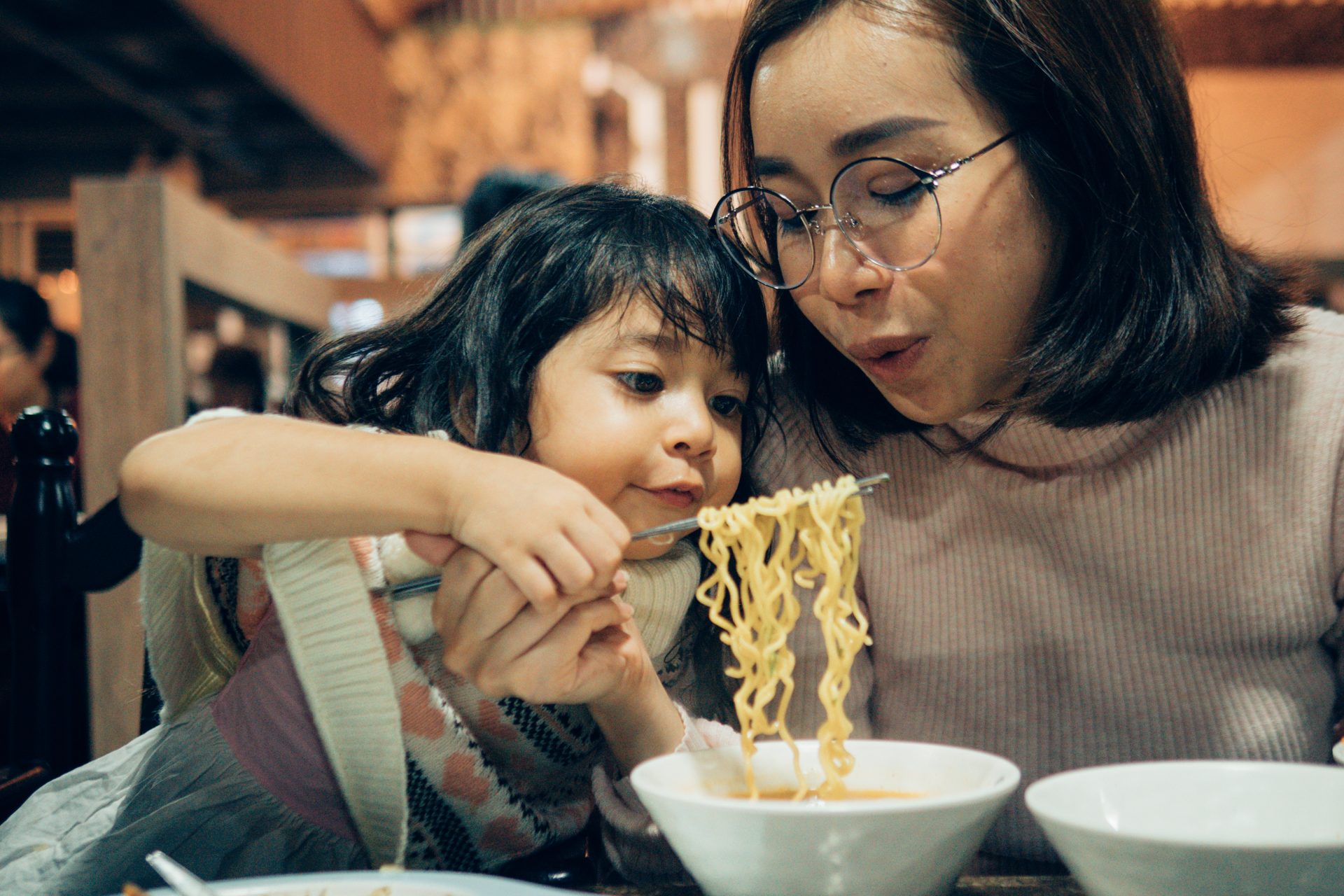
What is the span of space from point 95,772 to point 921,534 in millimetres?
1031

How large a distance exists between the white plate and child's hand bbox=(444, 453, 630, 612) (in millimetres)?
236

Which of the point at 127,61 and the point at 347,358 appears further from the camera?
the point at 127,61

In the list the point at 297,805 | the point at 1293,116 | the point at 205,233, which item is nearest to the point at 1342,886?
the point at 297,805

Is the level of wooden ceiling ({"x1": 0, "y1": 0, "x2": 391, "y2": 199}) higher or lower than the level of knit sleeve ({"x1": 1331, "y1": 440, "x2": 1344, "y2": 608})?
higher

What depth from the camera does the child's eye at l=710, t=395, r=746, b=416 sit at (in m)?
1.31

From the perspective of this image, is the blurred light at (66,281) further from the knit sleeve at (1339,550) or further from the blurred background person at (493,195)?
the knit sleeve at (1339,550)

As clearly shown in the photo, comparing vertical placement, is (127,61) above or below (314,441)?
above

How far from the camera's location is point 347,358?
4.50 ft

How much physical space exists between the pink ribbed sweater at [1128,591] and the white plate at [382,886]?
70 cm

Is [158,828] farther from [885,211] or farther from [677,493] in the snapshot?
[885,211]

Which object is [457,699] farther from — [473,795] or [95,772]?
[95,772]

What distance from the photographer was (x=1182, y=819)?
80 cm

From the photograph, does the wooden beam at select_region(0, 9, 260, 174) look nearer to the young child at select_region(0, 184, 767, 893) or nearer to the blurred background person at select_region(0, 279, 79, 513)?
the blurred background person at select_region(0, 279, 79, 513)

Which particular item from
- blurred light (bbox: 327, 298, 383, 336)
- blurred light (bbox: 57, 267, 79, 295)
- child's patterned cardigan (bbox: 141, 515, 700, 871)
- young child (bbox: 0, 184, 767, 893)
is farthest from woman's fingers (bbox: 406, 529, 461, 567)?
blurred light (bbox: 57, 267, 79, 295)
